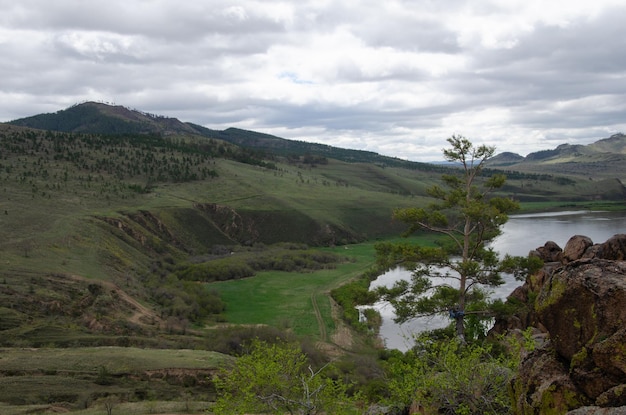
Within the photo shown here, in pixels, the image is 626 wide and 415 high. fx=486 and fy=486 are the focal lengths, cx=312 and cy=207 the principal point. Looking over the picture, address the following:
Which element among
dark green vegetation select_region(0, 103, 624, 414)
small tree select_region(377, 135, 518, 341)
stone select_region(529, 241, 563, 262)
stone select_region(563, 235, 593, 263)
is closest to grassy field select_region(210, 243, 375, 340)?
dark green vegetation select_region(0, 103, 624, 414)

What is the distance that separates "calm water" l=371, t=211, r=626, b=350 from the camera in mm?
50844

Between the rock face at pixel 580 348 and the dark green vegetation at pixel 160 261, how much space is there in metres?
14.2

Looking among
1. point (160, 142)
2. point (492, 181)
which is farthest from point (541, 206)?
point (492, 181)

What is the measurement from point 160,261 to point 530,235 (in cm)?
7432

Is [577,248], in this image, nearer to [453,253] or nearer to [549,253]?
[549,253]

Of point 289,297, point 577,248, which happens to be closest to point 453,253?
point 577,248

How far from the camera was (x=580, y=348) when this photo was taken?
10.0 meters

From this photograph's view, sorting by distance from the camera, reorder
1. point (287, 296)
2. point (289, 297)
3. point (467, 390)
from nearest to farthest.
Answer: point (467, 390) → point (289, 297) → point (287, 296)

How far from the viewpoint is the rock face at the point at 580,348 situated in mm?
9180

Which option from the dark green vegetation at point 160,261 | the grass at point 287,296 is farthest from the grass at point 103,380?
the grass at point 287,296

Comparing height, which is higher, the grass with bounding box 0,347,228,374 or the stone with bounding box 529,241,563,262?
the stone with bounding box 529,241,563,262

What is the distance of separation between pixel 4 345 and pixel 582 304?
35.0m

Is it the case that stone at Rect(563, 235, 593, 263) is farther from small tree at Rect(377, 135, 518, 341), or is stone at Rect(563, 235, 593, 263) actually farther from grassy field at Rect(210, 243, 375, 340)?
grassy field at Rect(210, 243, 375, 340)

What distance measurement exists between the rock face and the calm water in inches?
1409
